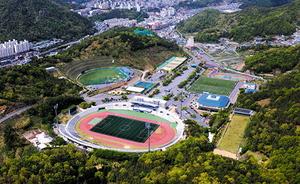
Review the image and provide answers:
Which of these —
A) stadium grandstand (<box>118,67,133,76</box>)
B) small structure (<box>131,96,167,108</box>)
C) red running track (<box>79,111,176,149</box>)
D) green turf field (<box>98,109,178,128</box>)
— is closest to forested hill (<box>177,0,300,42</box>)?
stadium grandstand (<box>118,67,133,76</box>)

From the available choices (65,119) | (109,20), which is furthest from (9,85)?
(109,20)

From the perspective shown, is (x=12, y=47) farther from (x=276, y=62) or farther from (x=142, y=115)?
(x=276, y=62)

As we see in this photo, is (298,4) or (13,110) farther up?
(298,4)

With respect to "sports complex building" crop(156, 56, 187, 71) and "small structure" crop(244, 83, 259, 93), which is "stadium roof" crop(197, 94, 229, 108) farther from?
"sports complex building" crop(156, 56, 187, 71)

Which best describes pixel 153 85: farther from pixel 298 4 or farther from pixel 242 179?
pixel 298 4

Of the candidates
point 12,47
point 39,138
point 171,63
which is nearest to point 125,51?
point 171,63
